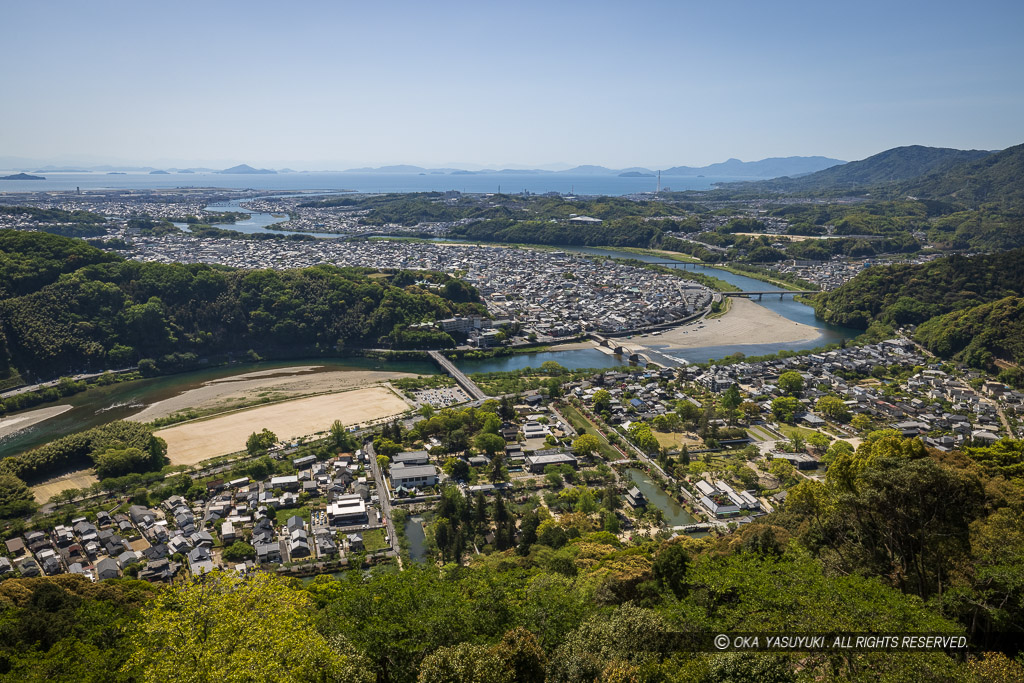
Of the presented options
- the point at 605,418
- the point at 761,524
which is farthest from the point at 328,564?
the point at 605,418

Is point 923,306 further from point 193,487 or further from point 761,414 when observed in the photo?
point 193,487

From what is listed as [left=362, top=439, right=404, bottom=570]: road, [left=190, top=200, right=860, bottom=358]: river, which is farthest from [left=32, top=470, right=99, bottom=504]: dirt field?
[left=190, top=200, right=860, bottom=358]: river

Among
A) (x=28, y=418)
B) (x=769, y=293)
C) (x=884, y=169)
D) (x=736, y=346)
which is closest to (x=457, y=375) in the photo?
(x=736, y=346)

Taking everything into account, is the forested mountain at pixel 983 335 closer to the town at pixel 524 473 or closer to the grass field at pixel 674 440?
the town at pixel 524 473

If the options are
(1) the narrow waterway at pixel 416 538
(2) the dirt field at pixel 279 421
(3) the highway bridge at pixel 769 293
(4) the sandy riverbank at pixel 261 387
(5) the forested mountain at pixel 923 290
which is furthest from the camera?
(3) the highway bridge at pixel 769 293

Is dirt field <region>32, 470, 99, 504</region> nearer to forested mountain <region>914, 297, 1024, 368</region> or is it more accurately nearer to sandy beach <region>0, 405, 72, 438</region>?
sandy beach <region>0, 405, 72, 438</region>

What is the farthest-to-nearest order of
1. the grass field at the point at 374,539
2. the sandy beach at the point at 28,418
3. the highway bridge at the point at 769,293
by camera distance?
the highway bridge at the point at 769,293, the sandy beach at the point at 28,418, the grass field at the point at 374,539

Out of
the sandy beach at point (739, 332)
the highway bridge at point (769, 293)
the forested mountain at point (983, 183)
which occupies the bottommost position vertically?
the sandy beach at point (739, 332)

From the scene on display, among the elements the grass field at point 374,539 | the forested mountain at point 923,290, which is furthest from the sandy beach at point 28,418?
the forested mountain at point 923,290
